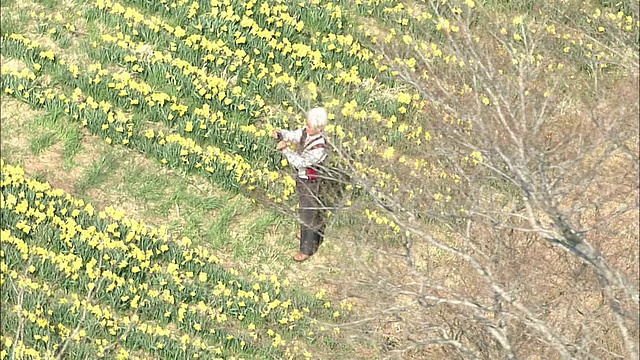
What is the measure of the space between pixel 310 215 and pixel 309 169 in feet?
2.01

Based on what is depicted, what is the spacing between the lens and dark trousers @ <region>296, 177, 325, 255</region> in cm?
928

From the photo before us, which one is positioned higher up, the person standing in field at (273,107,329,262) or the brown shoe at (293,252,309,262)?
the person standing in field at (273,107,329,262)

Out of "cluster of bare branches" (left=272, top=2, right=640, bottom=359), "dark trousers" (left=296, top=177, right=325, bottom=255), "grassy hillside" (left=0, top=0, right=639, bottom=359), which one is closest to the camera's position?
"cluster of bare branches" (left=272, top=2, right=640, bottom=359)

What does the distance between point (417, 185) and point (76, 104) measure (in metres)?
3.36

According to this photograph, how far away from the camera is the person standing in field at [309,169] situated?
29.0ft

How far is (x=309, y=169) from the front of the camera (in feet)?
29.6

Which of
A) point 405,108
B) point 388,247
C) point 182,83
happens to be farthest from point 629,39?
point 182,83

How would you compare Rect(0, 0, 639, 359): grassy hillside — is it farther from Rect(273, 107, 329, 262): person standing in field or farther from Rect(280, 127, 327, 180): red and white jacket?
Rect(280, 127, 327, 180): red and white jacket

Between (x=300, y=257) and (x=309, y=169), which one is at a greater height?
(x=309, y=169)

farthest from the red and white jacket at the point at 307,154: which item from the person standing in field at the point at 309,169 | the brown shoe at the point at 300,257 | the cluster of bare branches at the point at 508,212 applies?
the brown shoe at the point at 300,257

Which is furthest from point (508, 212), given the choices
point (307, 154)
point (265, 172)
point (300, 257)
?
point (265, 172)

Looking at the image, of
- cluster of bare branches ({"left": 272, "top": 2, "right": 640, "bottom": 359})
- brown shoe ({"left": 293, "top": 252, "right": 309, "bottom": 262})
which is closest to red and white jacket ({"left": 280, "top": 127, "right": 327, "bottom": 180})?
cluster of bare branches ({"left": 272, "top": 2, "right": 640, "bottom": 359})

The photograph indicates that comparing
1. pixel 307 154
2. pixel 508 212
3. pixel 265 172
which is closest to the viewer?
pixel 508 212

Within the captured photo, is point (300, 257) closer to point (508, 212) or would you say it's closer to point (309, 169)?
point (309, 169)
